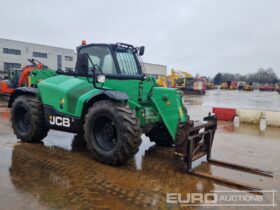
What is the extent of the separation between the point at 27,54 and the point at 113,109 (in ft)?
146

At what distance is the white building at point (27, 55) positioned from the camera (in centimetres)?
4072

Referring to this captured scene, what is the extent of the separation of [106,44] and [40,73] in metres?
2.36

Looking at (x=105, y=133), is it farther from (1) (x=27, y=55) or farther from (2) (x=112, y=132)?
(1) (x=27, y=55)

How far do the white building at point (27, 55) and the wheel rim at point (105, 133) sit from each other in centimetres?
3424

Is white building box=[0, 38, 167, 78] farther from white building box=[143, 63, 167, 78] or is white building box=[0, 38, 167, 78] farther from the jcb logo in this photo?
the jcb logo

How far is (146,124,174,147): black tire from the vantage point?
6032mm

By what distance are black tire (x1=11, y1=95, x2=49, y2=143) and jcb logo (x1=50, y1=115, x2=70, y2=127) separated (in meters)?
0.46

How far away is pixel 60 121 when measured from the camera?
18.6 ft

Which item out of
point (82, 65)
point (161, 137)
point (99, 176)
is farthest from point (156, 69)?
point (99, 176)

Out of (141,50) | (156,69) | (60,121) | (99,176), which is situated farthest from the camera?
(156,69)

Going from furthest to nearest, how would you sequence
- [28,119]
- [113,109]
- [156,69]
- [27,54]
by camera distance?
[156,69] → [27,54] → [28,119] → [113,109]

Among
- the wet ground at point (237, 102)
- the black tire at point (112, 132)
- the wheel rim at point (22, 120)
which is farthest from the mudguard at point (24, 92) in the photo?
the wet ground at point (237, 102)

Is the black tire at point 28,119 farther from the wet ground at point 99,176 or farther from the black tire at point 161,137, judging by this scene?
the black tire at point 161,137

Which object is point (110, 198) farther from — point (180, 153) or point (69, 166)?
point (180, 153)
